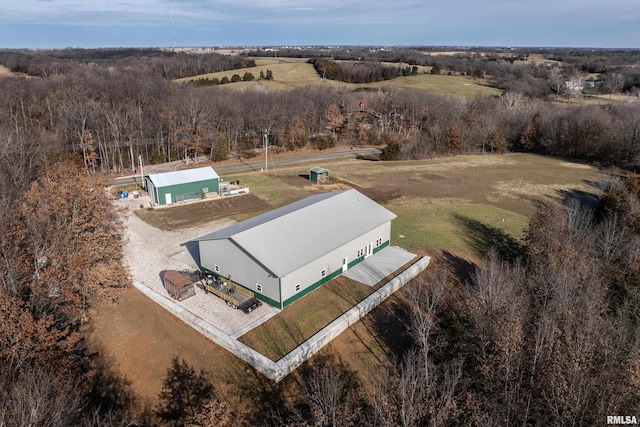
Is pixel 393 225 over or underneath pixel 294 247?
underneath

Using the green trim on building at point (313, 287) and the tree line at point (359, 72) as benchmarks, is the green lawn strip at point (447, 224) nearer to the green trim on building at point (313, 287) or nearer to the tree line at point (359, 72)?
the green trim on building at point (313, 287)

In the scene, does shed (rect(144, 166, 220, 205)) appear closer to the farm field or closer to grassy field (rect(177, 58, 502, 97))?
the farm field

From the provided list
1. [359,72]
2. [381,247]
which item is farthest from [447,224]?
[359,72]

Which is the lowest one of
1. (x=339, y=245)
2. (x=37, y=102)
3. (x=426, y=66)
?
(x=339, y=245)

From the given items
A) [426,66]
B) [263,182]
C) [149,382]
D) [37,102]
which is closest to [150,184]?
[263,182]

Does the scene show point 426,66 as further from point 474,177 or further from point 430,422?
point 430,422

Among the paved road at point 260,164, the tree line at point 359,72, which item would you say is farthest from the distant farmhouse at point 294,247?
the tree line at point 359,72

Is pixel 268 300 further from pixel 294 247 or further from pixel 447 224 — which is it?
pixel 447 224

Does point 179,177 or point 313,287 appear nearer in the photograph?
point 313,287
